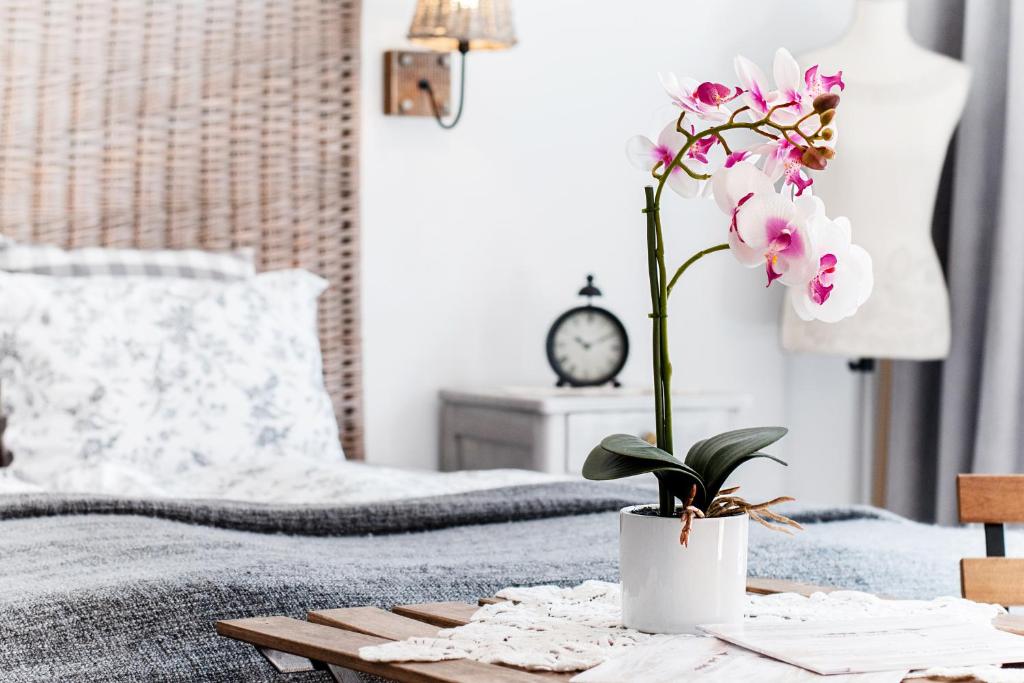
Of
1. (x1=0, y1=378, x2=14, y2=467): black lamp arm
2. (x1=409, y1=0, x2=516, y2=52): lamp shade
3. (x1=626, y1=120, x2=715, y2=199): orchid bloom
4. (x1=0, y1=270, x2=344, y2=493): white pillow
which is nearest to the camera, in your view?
(x1=626, y1=120, x2=715, y2=199): orchid bloom

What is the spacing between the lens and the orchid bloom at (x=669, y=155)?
39.1 inches

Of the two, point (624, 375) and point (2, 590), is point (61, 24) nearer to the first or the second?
point (624, 375)

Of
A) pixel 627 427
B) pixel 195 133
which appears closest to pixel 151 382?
pixel 195 133

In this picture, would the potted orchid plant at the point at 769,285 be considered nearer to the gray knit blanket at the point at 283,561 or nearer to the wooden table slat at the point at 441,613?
the wooden table slat at the point at 441,613

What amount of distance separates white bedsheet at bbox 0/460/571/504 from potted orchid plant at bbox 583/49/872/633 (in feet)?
3.21

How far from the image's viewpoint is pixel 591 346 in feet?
9.32

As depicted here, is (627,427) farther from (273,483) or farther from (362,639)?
(362,639)

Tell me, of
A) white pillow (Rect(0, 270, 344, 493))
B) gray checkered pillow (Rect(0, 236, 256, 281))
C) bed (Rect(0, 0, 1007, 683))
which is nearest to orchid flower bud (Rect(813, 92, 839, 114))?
bed (Rect(0, 0, 1007, 683))

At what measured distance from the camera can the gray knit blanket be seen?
1.06 meters

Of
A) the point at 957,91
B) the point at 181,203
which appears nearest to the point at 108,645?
the point at 181,203

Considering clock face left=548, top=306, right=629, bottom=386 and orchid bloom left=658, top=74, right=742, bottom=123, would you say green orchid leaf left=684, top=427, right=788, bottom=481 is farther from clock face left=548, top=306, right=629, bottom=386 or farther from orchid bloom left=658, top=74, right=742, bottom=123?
clock face left=548, top=306, right=629, bottom=386

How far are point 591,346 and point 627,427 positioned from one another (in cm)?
27

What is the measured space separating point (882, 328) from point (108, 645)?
83.4 inches

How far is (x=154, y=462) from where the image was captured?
7.07 feet
